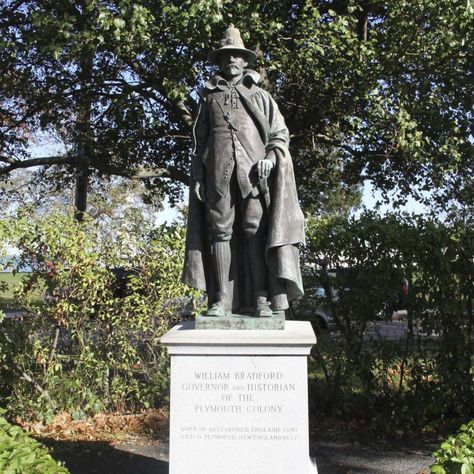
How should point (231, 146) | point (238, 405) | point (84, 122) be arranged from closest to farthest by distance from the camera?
1. point (238, 405)
2. point (231, 146)
3. point (84, 122)

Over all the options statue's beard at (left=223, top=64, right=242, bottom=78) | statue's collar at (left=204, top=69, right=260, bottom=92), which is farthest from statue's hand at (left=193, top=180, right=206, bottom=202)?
statue's beard at (left=223, top=64, right=242, bottom=78)

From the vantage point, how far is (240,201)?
15.4 ft

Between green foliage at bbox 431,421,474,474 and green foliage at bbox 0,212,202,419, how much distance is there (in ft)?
14.4

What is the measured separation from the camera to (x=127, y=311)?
7.30 meters

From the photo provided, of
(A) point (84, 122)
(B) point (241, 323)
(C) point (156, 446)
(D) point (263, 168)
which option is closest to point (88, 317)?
(C) point (156, 446)

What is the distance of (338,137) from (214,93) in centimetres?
920

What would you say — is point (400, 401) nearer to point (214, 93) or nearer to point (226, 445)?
point (226, 445)

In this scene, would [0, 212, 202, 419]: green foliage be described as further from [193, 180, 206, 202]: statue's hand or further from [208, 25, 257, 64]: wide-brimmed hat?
[208, 25, 257, 64]: wide-brimmed hat

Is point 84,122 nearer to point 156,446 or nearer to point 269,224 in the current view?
point 156,446

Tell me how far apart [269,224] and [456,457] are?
2.13m

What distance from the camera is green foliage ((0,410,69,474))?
301cm

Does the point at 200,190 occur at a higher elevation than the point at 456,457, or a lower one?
higher

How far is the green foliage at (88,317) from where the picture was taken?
704 centimetres

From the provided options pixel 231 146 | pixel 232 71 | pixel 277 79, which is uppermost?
pixel 277 79
